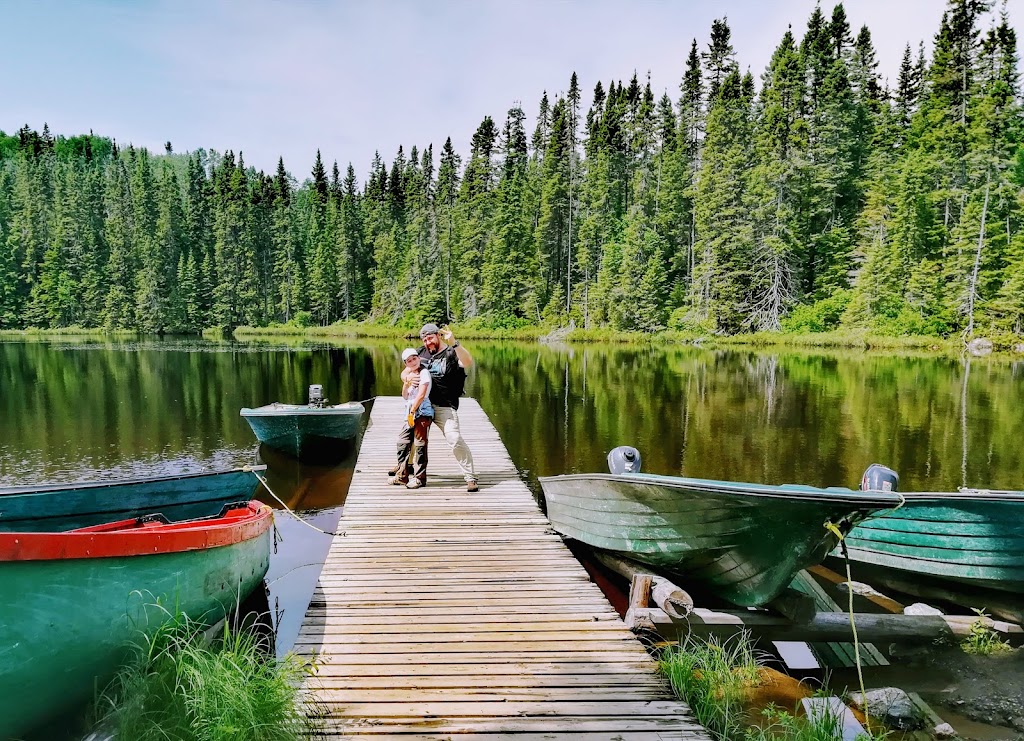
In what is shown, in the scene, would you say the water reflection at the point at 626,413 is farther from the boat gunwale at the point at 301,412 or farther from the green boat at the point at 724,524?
the green boat at the point at 724,524

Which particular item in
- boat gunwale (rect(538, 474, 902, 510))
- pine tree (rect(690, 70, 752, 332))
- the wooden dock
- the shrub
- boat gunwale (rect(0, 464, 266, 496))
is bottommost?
the wooden dock

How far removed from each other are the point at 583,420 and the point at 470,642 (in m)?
12.7

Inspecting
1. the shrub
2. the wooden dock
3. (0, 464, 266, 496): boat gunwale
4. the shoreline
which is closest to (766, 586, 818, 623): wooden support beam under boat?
the wooden dock

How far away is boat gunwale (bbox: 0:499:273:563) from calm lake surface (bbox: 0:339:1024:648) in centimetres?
170

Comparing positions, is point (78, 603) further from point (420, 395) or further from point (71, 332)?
point (71, 332)

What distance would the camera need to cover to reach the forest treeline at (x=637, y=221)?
3794cm

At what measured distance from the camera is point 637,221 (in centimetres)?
5047

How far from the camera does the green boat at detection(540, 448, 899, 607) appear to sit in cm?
443

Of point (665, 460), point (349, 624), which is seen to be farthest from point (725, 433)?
point (349, 624)

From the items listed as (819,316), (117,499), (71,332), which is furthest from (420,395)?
(71,332)

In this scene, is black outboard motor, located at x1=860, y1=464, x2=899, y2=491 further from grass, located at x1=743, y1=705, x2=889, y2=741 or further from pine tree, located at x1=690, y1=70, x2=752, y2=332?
pine tree, located at x1=690, y1=70, x2=752, y2=332

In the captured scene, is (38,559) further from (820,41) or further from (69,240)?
(69,240)

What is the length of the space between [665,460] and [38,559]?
10928 mm

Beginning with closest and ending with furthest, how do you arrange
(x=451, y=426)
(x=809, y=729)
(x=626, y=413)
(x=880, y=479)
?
(x=809, y=729) < (x=880, y=479) < (x=451, y=426) < (x=626, y=413)
